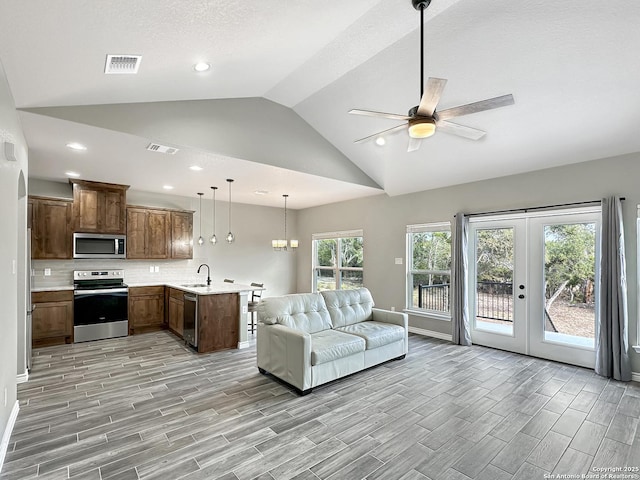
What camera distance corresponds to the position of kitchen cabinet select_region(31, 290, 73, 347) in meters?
4.95

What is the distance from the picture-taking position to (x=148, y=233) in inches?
246

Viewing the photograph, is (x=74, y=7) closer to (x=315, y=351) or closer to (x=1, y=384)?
(x=1, y=384)

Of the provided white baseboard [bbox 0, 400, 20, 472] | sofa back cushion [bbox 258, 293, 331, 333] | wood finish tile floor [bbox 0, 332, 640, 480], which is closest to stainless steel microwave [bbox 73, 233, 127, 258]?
wood finish tile floor [bbox 0, 332, 640, 480]

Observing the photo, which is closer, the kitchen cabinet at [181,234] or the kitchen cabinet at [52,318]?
the kitchen cabinet at [52,318]

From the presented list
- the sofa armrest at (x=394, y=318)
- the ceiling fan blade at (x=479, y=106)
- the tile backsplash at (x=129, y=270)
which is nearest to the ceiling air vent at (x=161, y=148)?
the ceiling fan blade at (x=479, y=106)

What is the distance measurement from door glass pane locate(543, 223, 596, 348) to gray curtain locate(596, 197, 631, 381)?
302mm

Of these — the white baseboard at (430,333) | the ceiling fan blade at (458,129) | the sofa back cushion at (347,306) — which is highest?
the ceiling fan blade at (458,129)

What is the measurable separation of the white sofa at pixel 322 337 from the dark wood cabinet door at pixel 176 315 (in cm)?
208

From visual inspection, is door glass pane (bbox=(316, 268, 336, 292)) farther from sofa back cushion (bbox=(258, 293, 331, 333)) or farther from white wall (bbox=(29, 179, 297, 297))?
sofa back cushion (bbox=(258, 293, 331, 333))

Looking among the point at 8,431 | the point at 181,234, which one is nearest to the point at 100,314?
the point at 181,234

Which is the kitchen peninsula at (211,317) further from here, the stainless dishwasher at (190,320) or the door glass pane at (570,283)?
the door glass pane at (570,283)

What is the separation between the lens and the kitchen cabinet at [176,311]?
5.41 meters

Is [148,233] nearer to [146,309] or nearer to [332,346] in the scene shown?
[146,309]

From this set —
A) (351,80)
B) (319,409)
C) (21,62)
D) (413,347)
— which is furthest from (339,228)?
(21,62)
